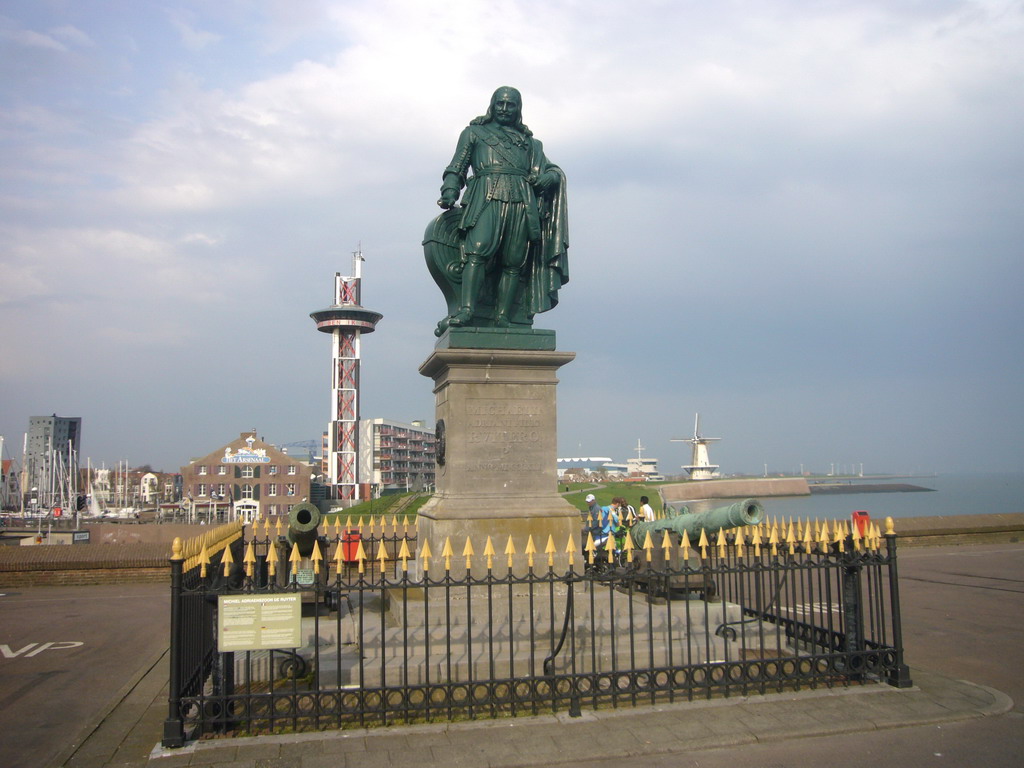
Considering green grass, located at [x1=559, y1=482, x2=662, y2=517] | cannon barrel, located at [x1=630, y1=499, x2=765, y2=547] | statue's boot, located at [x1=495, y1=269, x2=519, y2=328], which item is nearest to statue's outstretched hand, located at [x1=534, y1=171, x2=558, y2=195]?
statue's boot, located at [x1=495, y1=269, x2=519, y2=328]

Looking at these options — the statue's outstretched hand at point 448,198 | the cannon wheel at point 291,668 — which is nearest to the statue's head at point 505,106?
the statue's outstretched hand at point 448,198

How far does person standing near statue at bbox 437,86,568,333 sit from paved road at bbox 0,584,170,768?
5.99m

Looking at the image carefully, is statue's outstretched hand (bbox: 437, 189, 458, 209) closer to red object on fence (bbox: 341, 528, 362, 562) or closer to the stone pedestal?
the stone pedestal

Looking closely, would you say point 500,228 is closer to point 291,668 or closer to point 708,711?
point 291,668

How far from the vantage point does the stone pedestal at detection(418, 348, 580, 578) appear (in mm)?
8945

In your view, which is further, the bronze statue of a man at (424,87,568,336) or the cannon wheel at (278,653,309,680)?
the bronze statue of a man at (424,87,568,336)

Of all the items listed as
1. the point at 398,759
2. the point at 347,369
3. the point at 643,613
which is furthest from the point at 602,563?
the point at 347,369

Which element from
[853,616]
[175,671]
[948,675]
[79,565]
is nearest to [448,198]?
[175,671]

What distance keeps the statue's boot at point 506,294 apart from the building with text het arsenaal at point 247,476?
86220mm

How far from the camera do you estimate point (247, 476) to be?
91.9 metres

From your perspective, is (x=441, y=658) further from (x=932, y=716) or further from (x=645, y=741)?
(x=932, y=716)

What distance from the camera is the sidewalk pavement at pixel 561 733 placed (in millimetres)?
5992

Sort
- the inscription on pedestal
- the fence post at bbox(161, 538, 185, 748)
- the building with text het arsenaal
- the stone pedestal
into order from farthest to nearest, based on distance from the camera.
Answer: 1. the building with text het arsenaal
2. the inscription on pedestal
3. the stone pedestal
4. the fence post at bbox(161, 538, 185, 748)

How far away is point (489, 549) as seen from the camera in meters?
6.77
